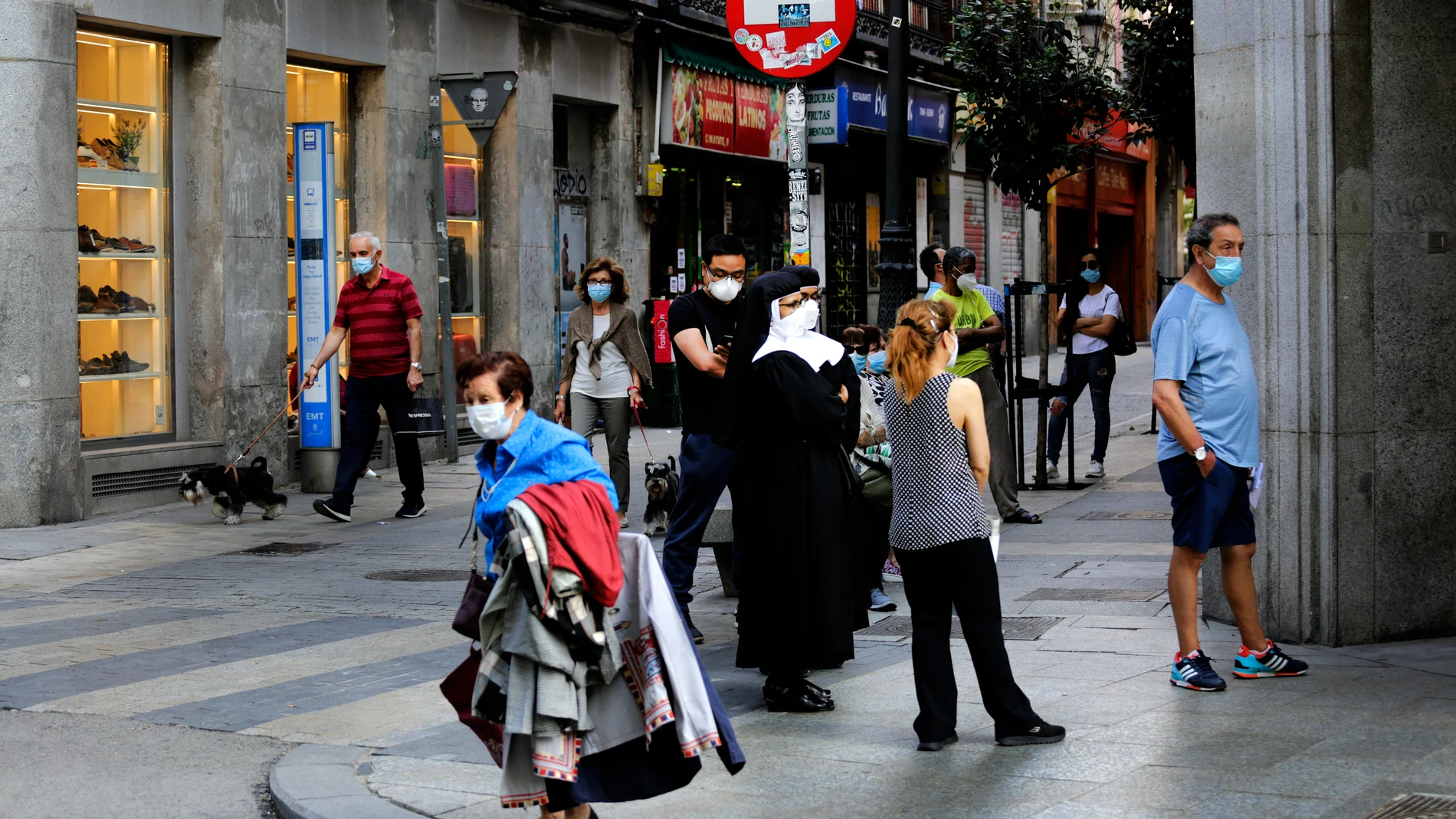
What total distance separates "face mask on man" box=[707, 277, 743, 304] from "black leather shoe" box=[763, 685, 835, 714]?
2.15 m

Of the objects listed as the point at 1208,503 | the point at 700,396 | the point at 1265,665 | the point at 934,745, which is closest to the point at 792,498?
the point at 934,745

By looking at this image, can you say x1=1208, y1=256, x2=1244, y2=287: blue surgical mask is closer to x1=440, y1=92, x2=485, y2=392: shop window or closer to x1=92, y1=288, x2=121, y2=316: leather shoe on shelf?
x1=92, y1=288, x2=121, y2=316: leather shoe on shelf

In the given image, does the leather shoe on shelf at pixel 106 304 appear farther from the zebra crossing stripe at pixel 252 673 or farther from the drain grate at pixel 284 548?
the zebra crossing stripe at pixel 252 673

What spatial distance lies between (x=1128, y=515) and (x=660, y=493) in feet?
11.7

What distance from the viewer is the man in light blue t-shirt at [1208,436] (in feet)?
23.1

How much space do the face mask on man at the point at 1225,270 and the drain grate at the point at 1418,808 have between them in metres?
2.39

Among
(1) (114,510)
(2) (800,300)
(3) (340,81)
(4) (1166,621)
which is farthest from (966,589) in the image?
(3) (340,81)

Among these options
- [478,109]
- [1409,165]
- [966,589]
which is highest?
[478,109]

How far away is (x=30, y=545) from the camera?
1178 centimetres

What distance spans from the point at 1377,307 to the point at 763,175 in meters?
18.6

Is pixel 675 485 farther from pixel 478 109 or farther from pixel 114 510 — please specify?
pixel 478 109

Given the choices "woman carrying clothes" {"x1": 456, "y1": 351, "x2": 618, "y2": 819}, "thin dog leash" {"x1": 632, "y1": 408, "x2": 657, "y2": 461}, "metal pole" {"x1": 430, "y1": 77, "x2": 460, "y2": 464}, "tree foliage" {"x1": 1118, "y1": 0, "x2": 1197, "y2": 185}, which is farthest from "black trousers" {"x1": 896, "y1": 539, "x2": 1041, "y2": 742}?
"metal pole" {"x1": 430, "y1": 77, "x2": 460, "y2": 464}

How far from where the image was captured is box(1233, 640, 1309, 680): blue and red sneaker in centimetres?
720

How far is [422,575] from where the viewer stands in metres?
10.7
